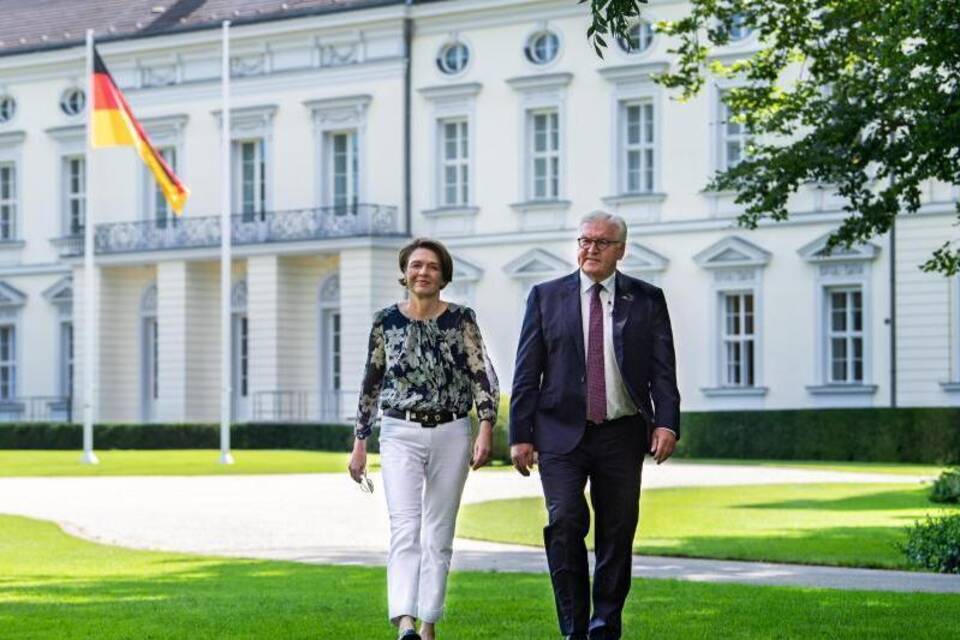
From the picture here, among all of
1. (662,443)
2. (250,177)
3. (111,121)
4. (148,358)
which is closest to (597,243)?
(662,443)

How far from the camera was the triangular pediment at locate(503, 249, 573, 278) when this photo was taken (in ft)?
150

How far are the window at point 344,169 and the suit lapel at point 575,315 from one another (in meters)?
37.8

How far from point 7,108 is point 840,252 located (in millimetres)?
21749

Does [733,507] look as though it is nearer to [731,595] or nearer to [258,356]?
[731,595]

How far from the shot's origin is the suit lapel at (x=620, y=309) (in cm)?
1005

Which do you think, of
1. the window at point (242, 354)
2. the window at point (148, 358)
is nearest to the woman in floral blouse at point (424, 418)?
the window at point (242, 354)

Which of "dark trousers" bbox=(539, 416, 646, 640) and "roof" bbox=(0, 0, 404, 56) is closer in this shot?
"dark trousers" bbox=(539, 416, 646, 640)

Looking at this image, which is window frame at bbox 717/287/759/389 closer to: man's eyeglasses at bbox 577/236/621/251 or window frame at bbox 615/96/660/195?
window frame at bbox 615/96/660/195

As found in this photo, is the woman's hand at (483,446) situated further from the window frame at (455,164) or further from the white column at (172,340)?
the white column at (172,340)

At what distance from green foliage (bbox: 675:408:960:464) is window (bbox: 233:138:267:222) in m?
12.6

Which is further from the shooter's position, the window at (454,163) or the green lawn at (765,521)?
the window at (454,163)

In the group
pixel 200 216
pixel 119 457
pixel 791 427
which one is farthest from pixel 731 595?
pixel 200 216

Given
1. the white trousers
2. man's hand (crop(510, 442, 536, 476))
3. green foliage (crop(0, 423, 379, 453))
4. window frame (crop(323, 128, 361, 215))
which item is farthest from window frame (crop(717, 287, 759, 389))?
man's hand (crop(510, 442, 536, 476))

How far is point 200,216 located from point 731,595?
37.6 metres
